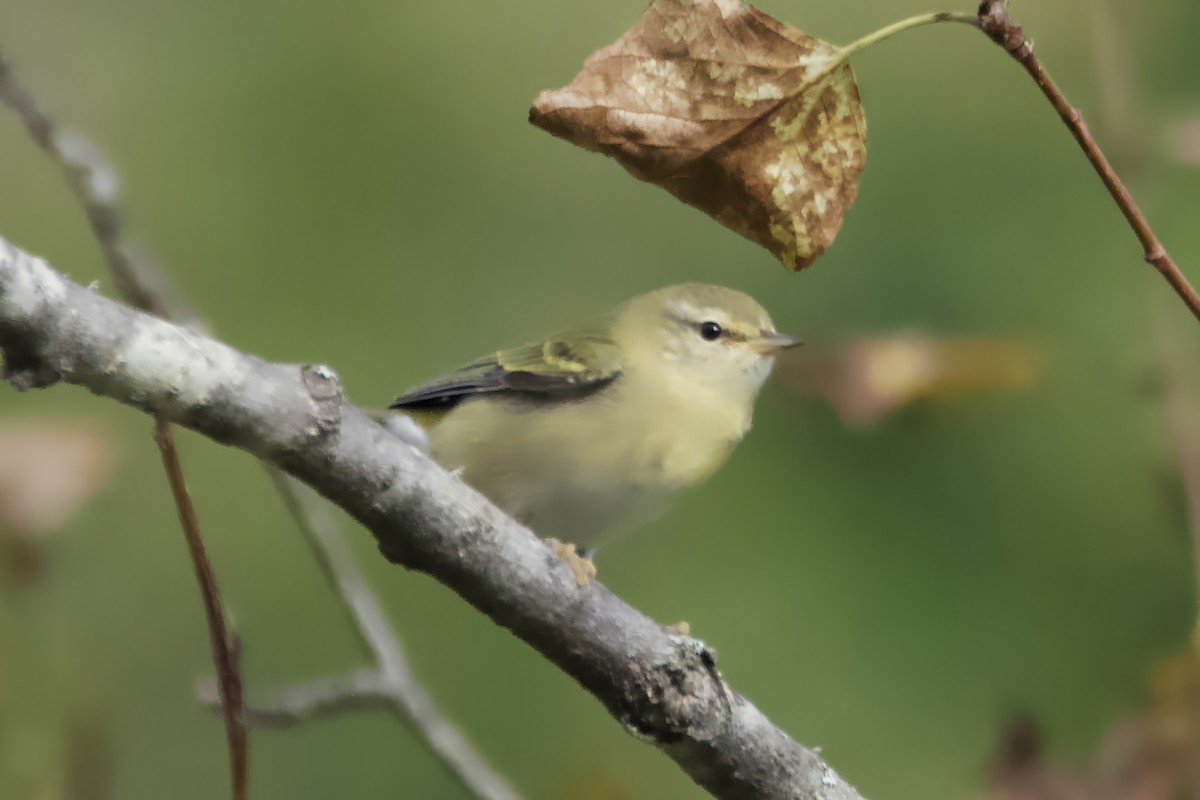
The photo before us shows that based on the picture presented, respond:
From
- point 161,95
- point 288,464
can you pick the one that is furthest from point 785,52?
point 161,95

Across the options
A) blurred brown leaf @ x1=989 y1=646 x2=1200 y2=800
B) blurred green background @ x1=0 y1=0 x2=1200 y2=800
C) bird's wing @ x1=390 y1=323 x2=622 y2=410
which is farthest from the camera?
blurred green background @ x1=0 y1=0 x2=1200 y2=800

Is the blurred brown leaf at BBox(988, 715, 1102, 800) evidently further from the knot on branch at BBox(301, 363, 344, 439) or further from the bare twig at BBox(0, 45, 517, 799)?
the knot on branch at BBox(301, 363, 344, 439)

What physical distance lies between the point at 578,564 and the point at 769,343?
767mm

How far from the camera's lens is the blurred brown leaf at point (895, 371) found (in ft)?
5.76

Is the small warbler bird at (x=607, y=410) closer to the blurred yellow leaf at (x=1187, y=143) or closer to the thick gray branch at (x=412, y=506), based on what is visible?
the thick gray branch at (x=412, y=506)

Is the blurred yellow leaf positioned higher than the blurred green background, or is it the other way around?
the blurred green background

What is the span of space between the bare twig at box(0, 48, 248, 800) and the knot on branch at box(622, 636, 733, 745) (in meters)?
0.30

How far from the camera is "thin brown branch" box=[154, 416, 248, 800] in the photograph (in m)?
0.78

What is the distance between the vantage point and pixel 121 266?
1074 mm

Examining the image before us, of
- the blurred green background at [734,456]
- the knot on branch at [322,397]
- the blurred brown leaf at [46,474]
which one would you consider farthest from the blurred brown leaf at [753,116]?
the blurred green background at [734,456]

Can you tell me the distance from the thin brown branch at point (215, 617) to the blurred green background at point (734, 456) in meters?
1.27

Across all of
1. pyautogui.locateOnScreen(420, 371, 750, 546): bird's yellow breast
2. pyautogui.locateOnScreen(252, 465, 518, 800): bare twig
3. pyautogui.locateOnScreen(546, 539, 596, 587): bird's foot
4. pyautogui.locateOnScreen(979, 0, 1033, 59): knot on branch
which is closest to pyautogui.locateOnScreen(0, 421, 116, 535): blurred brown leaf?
pyautogui.locateOnScreen(252, 465, 518, 800): bare twig

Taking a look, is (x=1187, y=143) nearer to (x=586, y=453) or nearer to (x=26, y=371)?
(x=586, y=453)

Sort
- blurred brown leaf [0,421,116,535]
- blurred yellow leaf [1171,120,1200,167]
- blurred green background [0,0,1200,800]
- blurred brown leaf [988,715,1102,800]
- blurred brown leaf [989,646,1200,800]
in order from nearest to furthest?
blurred yellow leaf [1171,120,1200,167]
blurred brown leaf [988,715,1102,800]
blurred brown leaf [989,646,1200,800]
blurred brown leaf [0,421,116,535]
blurred green background [0,0,1200,800]
